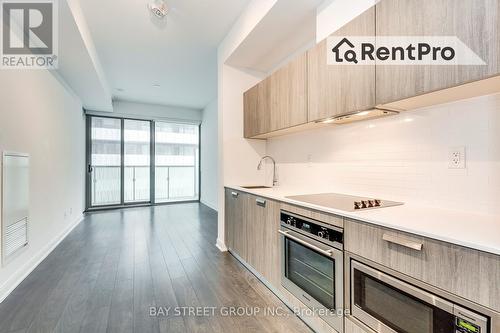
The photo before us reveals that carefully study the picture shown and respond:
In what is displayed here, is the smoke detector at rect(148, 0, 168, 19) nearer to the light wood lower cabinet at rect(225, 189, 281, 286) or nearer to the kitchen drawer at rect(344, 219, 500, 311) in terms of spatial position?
the light wood lower cabinet at rect(225, 189, 281, 286)

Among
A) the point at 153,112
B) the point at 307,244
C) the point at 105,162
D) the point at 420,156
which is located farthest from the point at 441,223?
the point at 105,162

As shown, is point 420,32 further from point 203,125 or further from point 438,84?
point 203,125

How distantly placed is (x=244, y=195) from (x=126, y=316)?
4.81 feet

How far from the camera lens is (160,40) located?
311 centimetres

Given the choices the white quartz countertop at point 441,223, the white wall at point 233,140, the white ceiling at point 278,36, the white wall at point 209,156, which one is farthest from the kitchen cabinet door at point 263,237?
the white wall at point 209,156

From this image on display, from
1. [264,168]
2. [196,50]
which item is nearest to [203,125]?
[196,50]

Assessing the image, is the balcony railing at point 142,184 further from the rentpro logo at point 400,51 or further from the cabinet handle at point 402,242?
the cabinet handle at point 402,242

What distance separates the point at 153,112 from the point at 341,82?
5.87 meters

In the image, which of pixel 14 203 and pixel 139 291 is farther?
pixel 14 203

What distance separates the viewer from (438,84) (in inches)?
46.9

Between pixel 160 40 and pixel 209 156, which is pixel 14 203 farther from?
pixel 209 156

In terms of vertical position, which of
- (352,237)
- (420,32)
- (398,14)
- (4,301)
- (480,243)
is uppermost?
(398,14)

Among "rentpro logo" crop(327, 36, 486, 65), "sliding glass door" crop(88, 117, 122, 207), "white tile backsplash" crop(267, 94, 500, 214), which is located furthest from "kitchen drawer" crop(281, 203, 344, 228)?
"sliding glass door" crop(88, 117, 122, 207)

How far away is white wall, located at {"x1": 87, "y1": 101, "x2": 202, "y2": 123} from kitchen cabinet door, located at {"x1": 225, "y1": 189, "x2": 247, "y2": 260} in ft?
14.6
